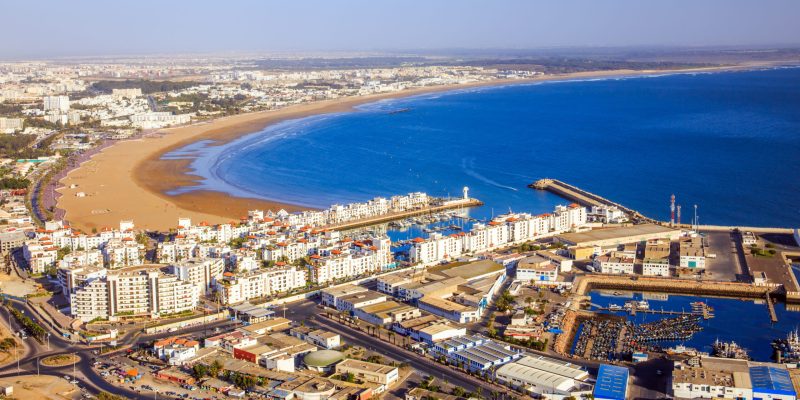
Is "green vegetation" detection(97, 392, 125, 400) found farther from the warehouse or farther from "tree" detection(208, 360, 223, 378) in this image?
the warehouse

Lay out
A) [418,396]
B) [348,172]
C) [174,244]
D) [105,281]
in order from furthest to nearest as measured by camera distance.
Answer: [348,172] < [174,244] < [105,281] < [418,396]

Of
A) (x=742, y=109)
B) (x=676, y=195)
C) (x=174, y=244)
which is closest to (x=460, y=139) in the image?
(x=676, y=195)

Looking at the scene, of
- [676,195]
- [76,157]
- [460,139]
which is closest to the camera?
[676,195]

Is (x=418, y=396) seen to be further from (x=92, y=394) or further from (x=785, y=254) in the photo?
(x=785, y=254)

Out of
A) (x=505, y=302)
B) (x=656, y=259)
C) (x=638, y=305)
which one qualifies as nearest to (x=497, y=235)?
(x=656, y=259)

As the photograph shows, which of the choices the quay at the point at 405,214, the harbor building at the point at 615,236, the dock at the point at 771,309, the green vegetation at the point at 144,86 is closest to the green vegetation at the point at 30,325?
the quay at the point at 405,214
